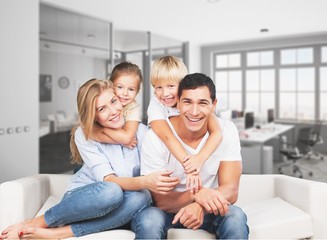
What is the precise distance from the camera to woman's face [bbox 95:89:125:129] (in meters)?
1.86

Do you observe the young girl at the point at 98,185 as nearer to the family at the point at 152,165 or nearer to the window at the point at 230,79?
the family at the point at 152,165

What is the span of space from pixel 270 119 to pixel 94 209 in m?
6.13

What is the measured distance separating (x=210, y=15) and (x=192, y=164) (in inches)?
189

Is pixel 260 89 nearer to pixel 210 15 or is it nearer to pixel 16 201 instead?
pixel 210 15

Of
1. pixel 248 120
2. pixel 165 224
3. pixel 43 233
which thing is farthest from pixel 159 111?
pixel 248 120

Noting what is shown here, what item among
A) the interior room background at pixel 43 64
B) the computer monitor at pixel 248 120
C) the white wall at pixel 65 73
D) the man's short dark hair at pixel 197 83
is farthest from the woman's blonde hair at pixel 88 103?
the computer monitor at pixel 248 120

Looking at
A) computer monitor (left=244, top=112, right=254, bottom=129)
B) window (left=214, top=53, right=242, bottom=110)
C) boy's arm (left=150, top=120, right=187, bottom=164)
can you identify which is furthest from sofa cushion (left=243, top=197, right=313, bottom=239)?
window (left=214, top=53, right=242, bottom=110)

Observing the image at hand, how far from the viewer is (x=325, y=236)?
1.96 m

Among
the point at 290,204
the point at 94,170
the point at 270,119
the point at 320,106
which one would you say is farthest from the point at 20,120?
the point at 320,106

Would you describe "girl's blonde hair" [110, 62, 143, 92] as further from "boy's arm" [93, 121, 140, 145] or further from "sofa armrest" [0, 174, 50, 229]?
"sofa armrest" [0, 174, 50, 229]

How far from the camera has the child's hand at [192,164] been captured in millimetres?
1542

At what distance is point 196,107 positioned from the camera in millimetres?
1702

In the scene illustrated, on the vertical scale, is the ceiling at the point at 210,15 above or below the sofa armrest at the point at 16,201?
above

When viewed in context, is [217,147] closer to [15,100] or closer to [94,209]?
[94,209]
